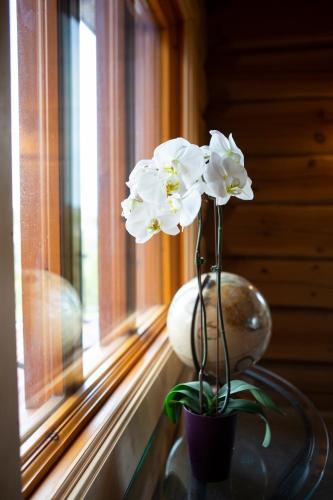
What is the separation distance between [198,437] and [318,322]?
1507mm

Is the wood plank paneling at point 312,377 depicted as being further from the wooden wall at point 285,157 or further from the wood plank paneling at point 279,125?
the wood plank paneling at point 279,125

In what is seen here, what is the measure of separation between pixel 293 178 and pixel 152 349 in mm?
1221

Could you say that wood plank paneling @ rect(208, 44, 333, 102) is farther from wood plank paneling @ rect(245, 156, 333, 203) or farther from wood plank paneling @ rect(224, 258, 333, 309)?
wood plank paneling @ rect(224, 258, 333, 309)

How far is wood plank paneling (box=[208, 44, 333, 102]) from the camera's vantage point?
6.99ft

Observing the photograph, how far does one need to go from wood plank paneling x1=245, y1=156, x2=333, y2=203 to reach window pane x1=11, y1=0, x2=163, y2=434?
0.90 meters

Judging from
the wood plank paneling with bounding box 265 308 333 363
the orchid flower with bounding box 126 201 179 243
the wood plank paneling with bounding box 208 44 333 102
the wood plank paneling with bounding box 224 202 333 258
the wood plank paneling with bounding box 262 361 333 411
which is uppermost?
the wood plank paneling with bounding box 208 44 333 102

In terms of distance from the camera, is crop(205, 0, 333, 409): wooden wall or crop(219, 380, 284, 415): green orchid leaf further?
crop(205, 0, 333, 409): wooden wall

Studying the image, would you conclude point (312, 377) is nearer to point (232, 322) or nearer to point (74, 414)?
point (232, 322)

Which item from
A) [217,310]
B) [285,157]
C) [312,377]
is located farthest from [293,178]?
[217,310]

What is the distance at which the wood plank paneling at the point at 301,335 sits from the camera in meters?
2.20

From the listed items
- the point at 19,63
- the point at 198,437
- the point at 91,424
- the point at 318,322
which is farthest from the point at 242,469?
the point at 318,322

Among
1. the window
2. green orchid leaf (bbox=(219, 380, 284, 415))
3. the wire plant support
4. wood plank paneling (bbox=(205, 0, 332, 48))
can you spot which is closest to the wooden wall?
wood plank paneling (bbox=(205, 0, 332, 48))

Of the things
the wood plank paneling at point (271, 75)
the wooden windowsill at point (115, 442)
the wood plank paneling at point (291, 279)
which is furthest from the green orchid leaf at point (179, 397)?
the wood plank paneling at point (271, 75)

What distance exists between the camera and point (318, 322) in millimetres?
2207
